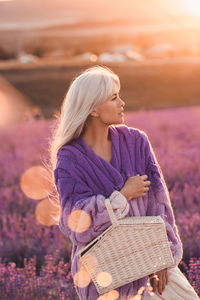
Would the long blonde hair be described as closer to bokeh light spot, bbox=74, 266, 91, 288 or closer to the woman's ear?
the woman's ear

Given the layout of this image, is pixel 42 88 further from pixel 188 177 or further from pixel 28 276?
pixel 28 276

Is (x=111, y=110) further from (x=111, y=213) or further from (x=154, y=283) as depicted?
(x=154, y=283)

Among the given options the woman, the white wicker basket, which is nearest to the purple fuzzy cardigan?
the woman

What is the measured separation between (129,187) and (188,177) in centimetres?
396

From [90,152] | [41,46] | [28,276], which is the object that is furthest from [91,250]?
[41,46]

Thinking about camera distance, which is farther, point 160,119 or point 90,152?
point 160,119

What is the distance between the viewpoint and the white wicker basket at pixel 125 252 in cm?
240

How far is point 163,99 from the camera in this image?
2823cm

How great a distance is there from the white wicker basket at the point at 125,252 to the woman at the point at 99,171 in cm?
11

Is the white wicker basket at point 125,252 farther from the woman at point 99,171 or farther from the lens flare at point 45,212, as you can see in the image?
the lens flare at point 45,212

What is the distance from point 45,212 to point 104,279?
328cm

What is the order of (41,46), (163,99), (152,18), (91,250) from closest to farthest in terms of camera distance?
1. (91,250)
2. (163,99)
3. (41,46)
4. (152,18)

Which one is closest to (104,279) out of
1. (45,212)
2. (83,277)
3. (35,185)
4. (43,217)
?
(83,277)

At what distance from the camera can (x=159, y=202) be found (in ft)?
8.96
